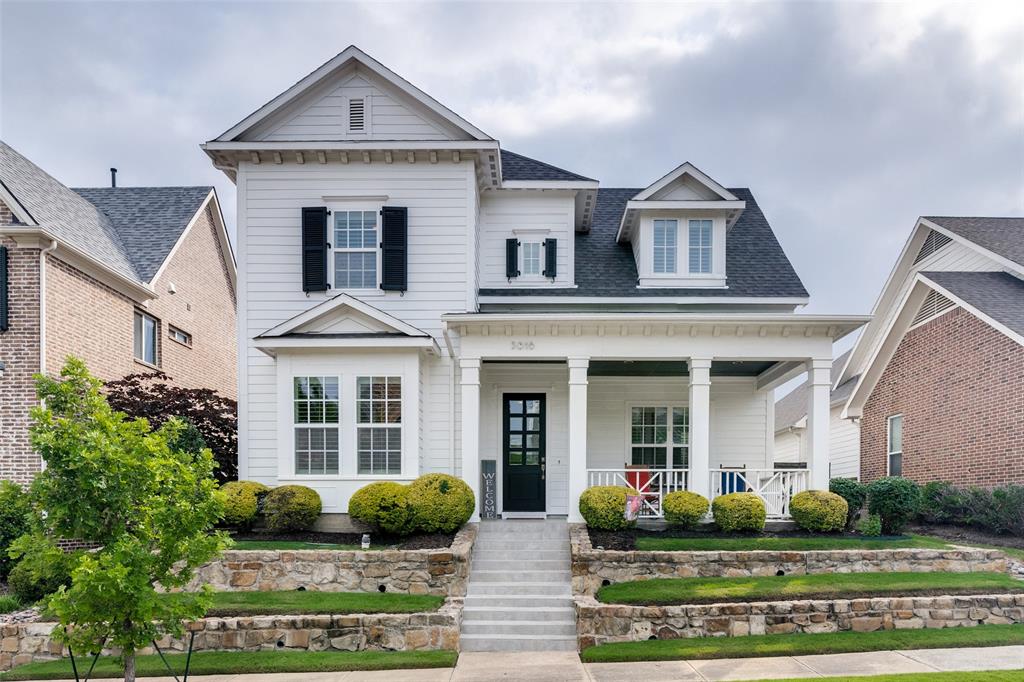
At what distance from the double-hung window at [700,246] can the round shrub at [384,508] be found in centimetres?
781

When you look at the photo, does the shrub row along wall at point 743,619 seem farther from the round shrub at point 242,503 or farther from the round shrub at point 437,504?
the round shrub at point 242,503

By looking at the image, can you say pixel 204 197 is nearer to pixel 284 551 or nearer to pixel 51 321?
pixel 51 321

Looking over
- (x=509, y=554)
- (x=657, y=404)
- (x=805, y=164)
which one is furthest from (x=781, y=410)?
(x=509, y=554)

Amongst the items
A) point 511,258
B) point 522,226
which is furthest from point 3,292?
point 522,226

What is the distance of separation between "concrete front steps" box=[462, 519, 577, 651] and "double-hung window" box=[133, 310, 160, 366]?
32.9 ft

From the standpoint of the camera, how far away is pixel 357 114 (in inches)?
603

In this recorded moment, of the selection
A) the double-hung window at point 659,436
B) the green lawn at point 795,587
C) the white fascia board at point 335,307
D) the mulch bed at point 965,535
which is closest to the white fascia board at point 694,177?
the double-hung window at point 659,436

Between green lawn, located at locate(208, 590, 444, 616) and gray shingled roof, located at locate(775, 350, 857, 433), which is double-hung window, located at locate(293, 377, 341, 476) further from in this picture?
gray shingled roof, located at locate(775, 350, 857, 433)

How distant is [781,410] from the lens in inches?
1300

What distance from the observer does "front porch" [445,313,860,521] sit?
14.2 meters

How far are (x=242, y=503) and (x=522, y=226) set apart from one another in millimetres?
7909

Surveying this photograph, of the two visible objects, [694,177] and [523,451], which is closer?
[694,177]

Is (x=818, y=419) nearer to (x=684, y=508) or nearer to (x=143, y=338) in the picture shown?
(x=684, y=508)

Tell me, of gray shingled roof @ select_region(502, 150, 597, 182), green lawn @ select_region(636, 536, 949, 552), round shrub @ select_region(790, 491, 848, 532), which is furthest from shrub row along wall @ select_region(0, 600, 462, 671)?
gray shingled roof @ select_region(502, 150, 597, 182)
